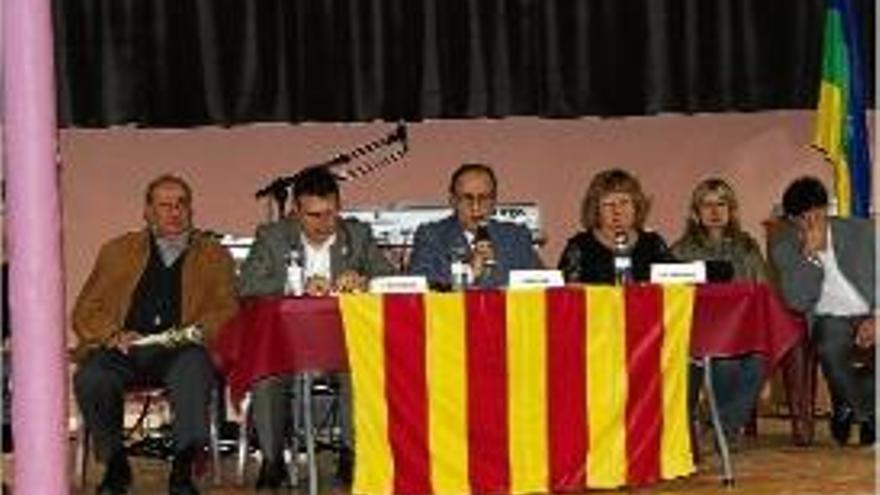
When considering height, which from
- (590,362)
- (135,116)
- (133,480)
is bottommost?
(133,480)

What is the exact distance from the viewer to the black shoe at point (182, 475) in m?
4.16

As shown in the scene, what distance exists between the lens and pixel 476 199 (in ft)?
14.7

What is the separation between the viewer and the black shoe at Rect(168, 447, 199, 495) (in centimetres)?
416

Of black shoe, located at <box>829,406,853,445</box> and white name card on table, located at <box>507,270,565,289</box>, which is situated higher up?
white name card on table, located at <box>507,270,565,289</box>

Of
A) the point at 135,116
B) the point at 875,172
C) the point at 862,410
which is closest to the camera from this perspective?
the point at 862,410

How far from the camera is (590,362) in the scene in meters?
3.95

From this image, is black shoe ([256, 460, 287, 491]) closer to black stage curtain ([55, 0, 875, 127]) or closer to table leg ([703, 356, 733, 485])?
table leg ([703, 356, 733, 485])

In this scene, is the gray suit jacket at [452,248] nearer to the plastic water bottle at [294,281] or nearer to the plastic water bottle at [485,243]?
the plastic water bottle at [485,243]

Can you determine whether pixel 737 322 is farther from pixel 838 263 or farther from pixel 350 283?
pixel 838 263

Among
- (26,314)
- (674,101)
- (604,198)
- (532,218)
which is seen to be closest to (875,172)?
(674,101)

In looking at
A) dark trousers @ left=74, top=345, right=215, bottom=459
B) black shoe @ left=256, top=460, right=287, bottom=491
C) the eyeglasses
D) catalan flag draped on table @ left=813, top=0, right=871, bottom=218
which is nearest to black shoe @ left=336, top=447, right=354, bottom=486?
black shoe @ left=256, top=460, right=287, bottom=491

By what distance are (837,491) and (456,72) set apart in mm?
2714

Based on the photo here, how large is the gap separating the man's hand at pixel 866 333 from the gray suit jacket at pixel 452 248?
128 cm

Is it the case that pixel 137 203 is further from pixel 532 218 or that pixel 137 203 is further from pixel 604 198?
pixel 604 198
